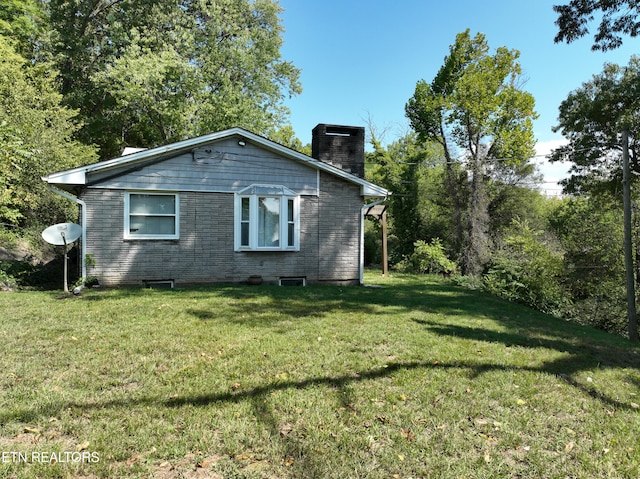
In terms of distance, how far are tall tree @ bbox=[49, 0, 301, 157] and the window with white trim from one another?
16.3 metres

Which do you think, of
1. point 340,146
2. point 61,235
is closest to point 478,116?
point 340,146

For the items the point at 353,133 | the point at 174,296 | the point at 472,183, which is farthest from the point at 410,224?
the point at 174,296

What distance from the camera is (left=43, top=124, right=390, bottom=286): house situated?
1063cm

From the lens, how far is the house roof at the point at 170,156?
1008 cm

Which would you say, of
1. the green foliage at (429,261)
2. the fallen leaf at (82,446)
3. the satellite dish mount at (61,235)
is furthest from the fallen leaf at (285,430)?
the green foliage at (429,261)

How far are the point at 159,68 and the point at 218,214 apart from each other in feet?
55.7

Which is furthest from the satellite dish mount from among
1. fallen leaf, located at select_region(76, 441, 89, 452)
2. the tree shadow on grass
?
fallen leaf, located at select_region(76, 441, 89, 452)

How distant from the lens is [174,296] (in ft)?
29.6

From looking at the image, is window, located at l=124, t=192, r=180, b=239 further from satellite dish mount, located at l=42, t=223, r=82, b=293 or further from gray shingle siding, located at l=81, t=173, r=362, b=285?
satellite dish mount, located at l=42, t=223, r=82, b=293

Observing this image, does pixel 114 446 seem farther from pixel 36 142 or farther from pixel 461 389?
pixel 36 142

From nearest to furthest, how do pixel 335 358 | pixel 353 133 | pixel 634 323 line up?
pixel 335 358 → pixel 634 323 → pixel 353 133

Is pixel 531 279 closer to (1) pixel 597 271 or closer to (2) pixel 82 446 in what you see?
(1) pixel 597 271

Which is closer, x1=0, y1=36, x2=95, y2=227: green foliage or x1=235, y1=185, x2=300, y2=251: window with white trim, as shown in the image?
x1=235, y1=185, x2=300, y2=251: window with white trim

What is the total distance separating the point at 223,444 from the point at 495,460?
2.02 metres
